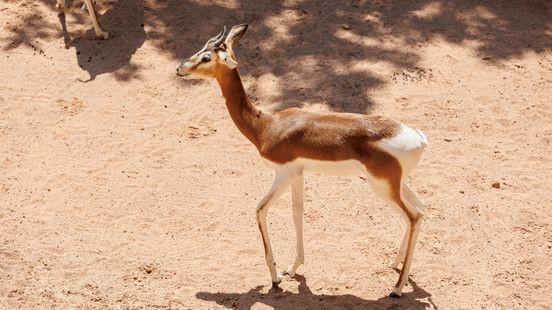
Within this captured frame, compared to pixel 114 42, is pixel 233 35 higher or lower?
higher

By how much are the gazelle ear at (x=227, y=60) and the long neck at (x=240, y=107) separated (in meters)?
0.14

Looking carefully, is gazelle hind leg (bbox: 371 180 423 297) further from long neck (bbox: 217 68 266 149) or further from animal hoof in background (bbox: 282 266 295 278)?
long neck (bbox: 217 68 266 149)

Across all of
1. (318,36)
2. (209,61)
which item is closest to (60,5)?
(318,36)

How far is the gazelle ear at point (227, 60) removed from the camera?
606cm

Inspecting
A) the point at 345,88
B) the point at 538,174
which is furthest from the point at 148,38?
the point at 538,174

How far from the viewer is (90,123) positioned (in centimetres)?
909

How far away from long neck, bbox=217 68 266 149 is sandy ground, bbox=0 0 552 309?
137 cm

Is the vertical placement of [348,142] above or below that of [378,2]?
above

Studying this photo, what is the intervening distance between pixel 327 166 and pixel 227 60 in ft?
4.14

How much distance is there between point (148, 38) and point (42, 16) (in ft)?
6.58

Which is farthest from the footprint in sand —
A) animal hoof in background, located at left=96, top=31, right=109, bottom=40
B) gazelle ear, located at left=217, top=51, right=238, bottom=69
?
gazelle ear, located at left=217, top=51, right=238, bottom=69

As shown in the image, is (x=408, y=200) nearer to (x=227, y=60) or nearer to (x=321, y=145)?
(x=321, y=145)

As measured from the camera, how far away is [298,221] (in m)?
6.55

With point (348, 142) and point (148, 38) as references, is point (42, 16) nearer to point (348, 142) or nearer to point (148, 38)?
point (148, 38)
